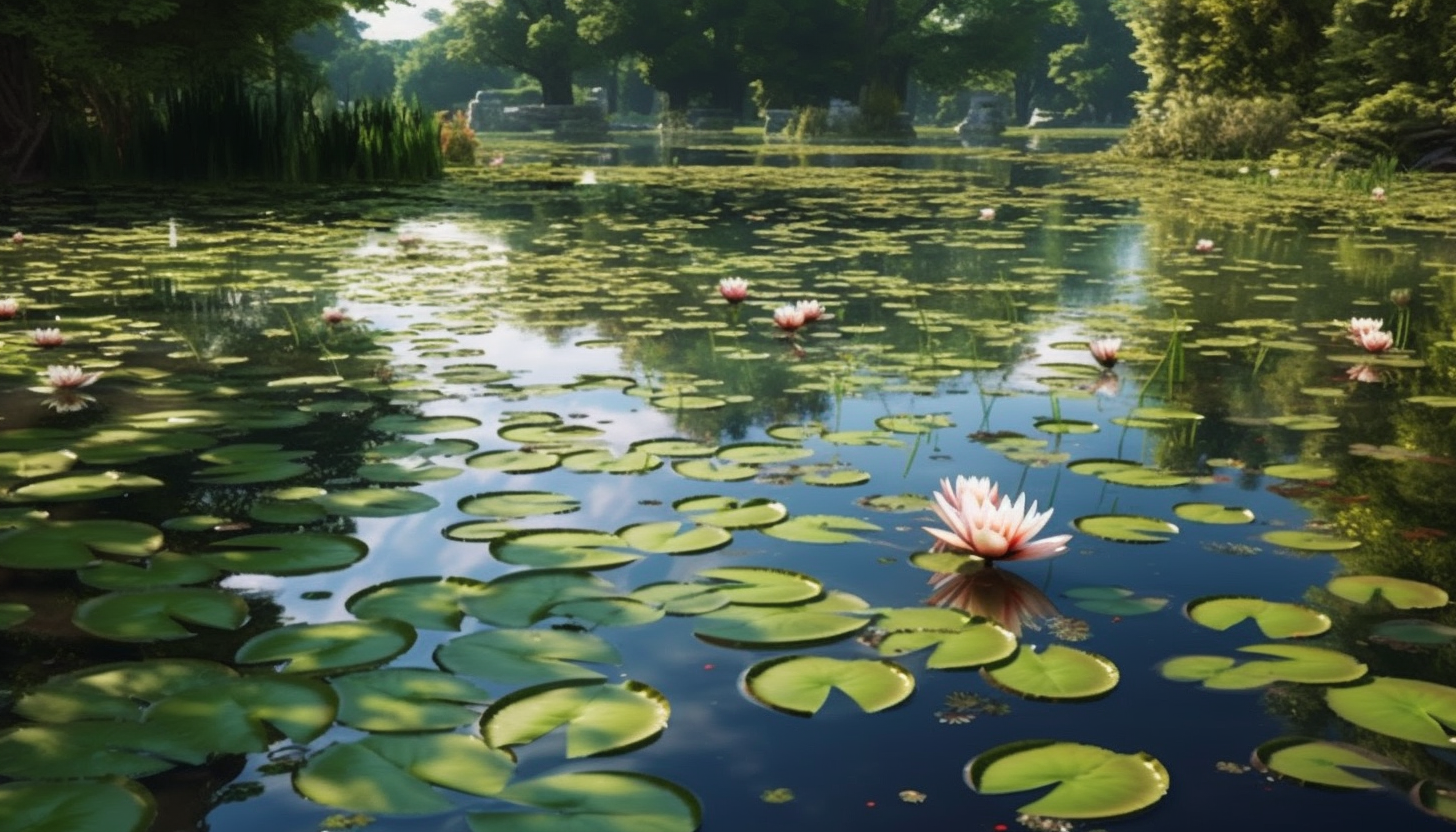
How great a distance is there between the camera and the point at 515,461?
11.0 ft

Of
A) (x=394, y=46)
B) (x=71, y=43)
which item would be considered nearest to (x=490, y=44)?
(x=71, y=43)

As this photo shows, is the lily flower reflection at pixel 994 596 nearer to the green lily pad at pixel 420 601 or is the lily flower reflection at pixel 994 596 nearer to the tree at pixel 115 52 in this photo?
the green lily pad at pixel 420 601

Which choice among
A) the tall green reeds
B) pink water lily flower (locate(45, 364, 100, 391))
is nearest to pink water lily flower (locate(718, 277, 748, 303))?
pink water lily flower (locate(45, 364, 100, 391))

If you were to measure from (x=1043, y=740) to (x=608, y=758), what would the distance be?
624 mm

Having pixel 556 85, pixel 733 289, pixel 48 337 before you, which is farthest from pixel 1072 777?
pixel 556 85

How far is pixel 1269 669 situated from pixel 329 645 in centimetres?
157

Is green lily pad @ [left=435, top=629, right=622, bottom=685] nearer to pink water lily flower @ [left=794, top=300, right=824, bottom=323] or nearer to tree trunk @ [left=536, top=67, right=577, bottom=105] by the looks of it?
pink water lily flower @ [left=794, top=300, right=824, bottom=323]

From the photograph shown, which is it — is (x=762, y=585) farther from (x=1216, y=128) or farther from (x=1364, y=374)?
(x=1216, y=128)

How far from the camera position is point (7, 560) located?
256 centimetres

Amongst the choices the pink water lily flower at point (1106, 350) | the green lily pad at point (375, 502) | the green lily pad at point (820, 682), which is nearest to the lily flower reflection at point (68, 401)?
the green lily pad at point (375, 502)

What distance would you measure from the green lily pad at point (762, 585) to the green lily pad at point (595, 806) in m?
0.70

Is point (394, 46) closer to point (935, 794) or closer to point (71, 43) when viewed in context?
point (71, 43)

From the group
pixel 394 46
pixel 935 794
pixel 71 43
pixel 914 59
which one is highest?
pixel 394 46

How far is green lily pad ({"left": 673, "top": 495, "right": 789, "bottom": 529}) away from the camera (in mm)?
2869
